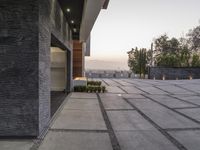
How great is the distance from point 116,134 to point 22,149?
2.24 meters

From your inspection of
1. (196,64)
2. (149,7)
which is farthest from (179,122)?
(196,64)

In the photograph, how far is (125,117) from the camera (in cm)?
791

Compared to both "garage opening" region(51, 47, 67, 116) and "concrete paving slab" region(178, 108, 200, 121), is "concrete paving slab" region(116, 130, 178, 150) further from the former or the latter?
"garage opening" region(51, 47, 67, 116)

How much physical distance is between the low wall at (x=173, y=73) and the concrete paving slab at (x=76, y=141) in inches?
1074

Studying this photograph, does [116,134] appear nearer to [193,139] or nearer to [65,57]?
[193,139]

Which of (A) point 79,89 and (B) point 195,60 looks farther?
(B) point 195,60

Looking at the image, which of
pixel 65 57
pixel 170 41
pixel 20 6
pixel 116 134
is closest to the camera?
pixel 20 6

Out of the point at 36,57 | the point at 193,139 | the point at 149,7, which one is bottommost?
the point at 193,139

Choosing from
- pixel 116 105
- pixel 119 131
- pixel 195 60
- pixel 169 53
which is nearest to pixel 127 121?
pixel 119 131

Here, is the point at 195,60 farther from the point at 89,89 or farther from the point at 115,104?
the point at 115,104

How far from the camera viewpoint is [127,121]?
734 cm

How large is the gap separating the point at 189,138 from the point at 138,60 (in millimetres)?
40885

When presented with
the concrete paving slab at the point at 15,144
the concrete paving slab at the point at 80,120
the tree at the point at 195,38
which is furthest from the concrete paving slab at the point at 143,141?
the tree at the point at 195,38

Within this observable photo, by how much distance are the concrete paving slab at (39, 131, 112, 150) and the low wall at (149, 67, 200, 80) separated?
27.3 metres
